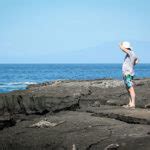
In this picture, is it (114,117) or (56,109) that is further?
(56,109)

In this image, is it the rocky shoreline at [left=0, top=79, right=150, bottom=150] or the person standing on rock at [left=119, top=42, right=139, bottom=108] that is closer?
the rocky shoreline at [left=0, top=79, right=150, bottom=150]

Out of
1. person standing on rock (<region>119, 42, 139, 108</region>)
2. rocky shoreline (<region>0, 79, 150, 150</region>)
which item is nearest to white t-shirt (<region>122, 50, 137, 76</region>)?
person standing on rock (<region>119, 42, 139, 108</region>)

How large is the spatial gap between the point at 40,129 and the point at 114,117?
193 centimetres

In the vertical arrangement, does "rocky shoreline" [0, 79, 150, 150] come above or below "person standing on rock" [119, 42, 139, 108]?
below

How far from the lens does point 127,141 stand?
26.3ft

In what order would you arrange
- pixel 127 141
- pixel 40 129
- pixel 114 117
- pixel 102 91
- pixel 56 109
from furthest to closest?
pixel 102 91 → pixel 56 109 → pixel 114 117 → pixel 40 129 → pixel 127 141

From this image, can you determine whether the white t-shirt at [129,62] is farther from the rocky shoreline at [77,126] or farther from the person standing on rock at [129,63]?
the rocky shoreline at [77,126]

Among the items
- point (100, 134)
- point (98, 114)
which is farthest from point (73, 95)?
point (100, 134)

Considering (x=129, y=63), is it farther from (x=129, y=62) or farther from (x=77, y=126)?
(x=77, y=126)

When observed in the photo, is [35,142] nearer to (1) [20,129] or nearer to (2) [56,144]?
(2) [56,144]

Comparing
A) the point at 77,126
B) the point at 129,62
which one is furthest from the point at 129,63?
the point at 77,126

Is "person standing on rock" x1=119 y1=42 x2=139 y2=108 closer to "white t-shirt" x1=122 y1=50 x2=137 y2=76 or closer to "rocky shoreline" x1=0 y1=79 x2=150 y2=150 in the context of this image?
"white t-shirt" x1=122 y1=50 x2=137 y2=76

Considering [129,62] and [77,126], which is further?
[129,62]

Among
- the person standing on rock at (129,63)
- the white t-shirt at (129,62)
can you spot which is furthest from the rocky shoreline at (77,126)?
the white t-shirt at (129,62)
